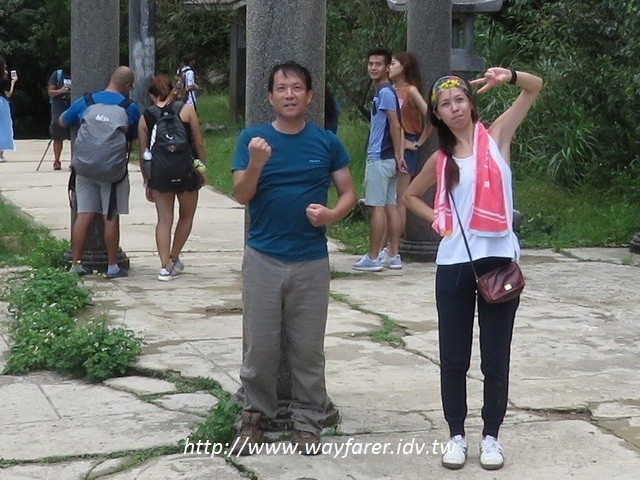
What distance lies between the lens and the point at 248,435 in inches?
214

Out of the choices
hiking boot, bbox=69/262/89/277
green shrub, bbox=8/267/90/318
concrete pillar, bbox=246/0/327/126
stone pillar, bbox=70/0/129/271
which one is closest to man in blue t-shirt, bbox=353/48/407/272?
stone pillar, bbox=70/0/129/271

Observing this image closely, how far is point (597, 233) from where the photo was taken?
11.9m

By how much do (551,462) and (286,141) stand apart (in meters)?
1.83

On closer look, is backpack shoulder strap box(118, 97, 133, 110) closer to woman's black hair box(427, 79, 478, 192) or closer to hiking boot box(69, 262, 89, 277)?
hiking boot box(69, 262, 89, 277)

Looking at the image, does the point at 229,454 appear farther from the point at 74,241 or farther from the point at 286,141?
the point at 74,241

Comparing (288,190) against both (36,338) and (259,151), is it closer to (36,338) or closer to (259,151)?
(259,151)

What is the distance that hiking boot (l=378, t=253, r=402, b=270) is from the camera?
10.1 meters

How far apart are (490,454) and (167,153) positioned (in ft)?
15.6

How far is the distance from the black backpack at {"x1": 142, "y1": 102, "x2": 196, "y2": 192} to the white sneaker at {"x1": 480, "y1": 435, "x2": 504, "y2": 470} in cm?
464

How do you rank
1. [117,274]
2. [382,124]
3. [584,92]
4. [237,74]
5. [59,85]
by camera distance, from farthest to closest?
1. [237,74]
2. [59,85]
3. [584,92]
4. [117,274]
5. [382,124]

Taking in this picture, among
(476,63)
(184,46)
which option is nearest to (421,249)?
Result: (476,63)

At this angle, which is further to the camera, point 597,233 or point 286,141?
point 597,233

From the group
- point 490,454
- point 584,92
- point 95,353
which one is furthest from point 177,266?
point 584,92

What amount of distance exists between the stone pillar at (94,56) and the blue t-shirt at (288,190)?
4823 mm
